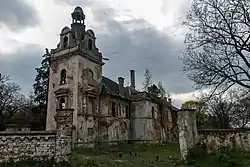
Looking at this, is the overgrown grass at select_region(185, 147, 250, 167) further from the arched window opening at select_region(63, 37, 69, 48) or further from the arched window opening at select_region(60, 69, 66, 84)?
the arched window opening at select_region(63, 37, 69, 48)

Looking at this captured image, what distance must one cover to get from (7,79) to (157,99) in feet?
71.7

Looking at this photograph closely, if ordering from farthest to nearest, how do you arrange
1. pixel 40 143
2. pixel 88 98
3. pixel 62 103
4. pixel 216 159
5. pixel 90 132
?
pixel 62 103 < pixel 88 98 < pixel 90 132 < pixel 216 159 < pixel 40 143

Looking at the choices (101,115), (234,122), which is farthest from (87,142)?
(234,122)

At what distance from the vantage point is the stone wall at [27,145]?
10406mm

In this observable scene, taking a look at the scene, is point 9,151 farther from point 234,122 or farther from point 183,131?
point 234,122

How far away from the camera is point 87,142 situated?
2542cm

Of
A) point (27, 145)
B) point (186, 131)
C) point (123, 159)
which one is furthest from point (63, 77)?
point (186, 131)

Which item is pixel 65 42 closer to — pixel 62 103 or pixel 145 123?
pixel 62 103

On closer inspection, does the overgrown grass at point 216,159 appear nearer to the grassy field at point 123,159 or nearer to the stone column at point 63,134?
the grassy field at point 123,159

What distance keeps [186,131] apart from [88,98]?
15349mm

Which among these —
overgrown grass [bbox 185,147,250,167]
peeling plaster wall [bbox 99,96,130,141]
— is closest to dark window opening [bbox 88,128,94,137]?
peeling plaster wall [bbox 99,96,130,141]

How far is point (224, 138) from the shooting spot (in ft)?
48.7

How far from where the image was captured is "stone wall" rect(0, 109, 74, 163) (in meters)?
10.5

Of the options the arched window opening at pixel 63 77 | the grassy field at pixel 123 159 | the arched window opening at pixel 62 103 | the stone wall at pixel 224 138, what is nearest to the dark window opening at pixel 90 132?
the grassy field at pixel 123 159
